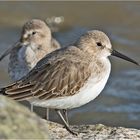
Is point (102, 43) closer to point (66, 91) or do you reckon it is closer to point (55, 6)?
point (66, 91)

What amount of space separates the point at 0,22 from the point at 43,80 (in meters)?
7.20

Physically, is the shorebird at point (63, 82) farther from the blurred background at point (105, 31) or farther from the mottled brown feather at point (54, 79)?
the blurred background at point (105, 31)

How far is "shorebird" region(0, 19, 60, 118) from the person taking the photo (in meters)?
9.71

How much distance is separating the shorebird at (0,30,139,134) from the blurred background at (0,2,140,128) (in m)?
3.05

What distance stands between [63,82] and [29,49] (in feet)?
8.10

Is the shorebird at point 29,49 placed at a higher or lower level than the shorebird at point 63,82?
higher

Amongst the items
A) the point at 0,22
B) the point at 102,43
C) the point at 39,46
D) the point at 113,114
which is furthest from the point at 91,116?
the point at 0,22

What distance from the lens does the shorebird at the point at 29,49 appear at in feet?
31.9

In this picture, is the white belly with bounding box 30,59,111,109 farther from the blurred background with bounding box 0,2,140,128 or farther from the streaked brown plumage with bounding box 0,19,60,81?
the blurred background with bounding box 0,2,140,128

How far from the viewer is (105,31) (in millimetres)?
14195

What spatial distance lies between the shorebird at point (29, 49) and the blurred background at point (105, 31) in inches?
50.1

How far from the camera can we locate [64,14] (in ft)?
50.1

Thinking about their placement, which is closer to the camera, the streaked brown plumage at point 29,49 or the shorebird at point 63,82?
the shorebird at point 63,82

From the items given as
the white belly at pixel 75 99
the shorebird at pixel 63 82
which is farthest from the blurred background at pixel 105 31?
the white belly at pixel 75 99
